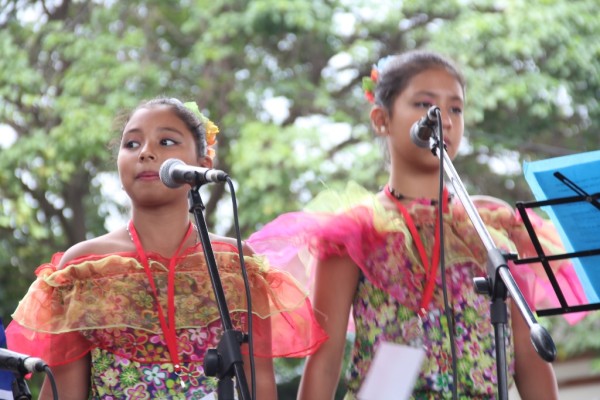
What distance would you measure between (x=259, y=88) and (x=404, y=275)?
5147 millimetres

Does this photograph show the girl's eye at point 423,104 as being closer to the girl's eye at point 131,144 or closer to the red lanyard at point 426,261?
the red lanyard at point 426,261

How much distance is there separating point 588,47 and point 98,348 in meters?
5.79

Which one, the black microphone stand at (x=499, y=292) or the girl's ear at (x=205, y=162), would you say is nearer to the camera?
the black microphone stand at (x=499, y=292)

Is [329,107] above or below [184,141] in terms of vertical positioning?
above

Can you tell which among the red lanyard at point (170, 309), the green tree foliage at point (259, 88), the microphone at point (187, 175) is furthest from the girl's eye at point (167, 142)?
the green tree foliage at point (259, 88)

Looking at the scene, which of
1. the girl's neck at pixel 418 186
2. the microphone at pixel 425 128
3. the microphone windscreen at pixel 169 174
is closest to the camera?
the microphone windscreen at pixel 169 174

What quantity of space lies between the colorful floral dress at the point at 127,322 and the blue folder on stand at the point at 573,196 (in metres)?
0.80

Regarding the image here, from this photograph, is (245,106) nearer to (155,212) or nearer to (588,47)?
(588,47)

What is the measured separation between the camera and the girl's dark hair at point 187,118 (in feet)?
9.16

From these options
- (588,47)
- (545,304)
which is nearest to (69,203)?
(588,47)

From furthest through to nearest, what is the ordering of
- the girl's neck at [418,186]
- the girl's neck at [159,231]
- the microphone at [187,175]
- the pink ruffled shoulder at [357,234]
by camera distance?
the girl's neck at [418,186], the pink ruffled shoulder at [357,234], the girl's neck at [159,231], the microphone at [187,175]

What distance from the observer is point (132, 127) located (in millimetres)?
2725

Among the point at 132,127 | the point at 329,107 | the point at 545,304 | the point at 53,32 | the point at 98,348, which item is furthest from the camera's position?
the point at 329,107

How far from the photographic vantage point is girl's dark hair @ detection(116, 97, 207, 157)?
279 cm
